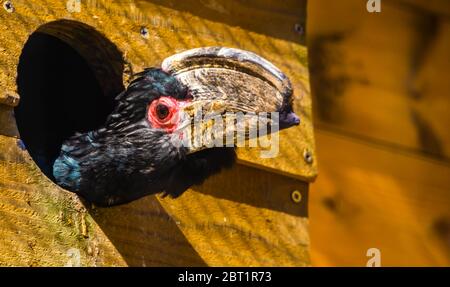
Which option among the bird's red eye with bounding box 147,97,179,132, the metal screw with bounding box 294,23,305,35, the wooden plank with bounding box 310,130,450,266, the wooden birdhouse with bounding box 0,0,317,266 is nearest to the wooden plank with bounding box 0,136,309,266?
the wooden birdhouse with bounding box 0,0,317,266

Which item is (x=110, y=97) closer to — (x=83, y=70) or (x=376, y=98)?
(x=83, y=70)

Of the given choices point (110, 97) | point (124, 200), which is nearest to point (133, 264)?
point (124, 200)

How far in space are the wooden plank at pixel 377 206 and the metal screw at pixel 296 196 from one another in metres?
0.38

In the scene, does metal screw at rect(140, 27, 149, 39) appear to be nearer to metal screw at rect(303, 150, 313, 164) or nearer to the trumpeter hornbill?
the trumpeter hornbill

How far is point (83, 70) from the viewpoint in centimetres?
294

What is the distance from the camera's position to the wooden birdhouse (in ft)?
8.82

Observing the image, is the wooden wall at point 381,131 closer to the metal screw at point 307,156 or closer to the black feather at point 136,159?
the metal screw at point 307,156

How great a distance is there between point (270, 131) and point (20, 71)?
0.50 metres

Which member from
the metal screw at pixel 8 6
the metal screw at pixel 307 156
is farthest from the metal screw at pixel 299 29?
the metal screw at pixel 8 6

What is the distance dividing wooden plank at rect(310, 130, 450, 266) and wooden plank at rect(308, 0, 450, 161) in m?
0.04

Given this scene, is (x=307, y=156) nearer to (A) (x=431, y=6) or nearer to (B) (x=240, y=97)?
(B) (x=240, y=97)

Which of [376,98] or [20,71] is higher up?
[20,71]

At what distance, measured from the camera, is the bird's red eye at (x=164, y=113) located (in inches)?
110

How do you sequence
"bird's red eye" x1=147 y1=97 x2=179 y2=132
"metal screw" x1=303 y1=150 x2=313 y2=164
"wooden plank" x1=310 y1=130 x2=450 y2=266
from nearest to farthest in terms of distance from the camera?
1. "bird's red eye" x1=147 y1=97 x2=179 y2=132
2. "metal screw" x1=303 y1=150 x2=313 y2=164
3. "wooden plank" x1=310 y1=130 x2=450 y2=266
